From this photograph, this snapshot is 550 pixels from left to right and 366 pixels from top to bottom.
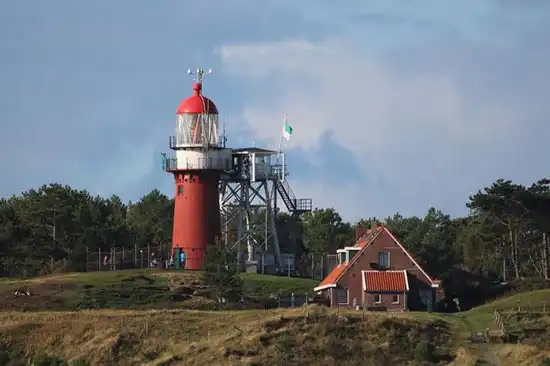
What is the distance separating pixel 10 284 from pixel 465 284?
92.9 ft

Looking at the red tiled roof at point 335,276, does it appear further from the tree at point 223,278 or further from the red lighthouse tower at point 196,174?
the red lighthouse tower at point 196,174

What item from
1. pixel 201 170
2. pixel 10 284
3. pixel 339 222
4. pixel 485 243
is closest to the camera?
pixel 10 284

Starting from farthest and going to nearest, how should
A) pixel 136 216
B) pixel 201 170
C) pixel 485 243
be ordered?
pixel 136 216 → pixel 485 243 → pixel 201 170

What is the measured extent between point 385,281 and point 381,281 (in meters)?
0.23

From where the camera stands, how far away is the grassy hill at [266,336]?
6419cm

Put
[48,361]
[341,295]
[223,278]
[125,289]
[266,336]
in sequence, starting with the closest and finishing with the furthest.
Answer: [48,361]
[266,336]
[223,278]
[341,295]
[125,289]

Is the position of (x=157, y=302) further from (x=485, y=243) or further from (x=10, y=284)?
(x=485, y=243)

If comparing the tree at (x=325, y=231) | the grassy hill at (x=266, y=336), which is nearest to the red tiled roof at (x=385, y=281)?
the grassy hill at (x=266, y=336)

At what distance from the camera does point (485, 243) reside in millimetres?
106812

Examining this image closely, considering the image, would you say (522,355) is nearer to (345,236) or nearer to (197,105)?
(197,105)

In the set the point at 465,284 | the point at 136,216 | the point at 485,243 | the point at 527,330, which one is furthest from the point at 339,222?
the point at 527,330

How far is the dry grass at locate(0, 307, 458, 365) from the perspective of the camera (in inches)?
2547

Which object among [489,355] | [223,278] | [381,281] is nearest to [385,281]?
[381,281]

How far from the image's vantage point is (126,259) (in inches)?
4001
